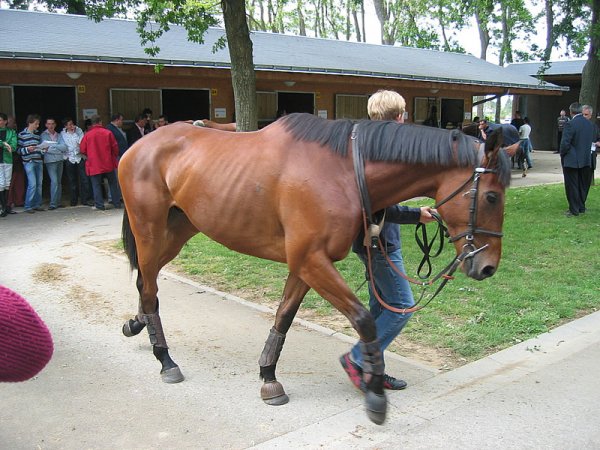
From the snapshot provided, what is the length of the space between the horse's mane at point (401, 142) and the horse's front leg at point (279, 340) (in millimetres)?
909

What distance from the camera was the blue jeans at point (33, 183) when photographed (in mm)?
11500

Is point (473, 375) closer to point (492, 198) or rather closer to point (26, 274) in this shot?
point (492, 198)

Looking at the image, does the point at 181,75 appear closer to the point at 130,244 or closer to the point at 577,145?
the point at 577,145

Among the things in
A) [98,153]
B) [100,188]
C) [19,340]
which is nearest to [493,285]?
[19,340]

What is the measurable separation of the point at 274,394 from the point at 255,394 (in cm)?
21

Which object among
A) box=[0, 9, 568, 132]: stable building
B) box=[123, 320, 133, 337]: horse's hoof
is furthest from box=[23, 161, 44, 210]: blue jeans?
box=[123, 320, 133, 337]: horse's hoof

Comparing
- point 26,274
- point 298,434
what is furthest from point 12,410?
point 26,274

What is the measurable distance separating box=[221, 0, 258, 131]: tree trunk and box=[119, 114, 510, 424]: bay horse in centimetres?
474

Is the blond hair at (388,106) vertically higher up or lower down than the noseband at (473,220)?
higher up

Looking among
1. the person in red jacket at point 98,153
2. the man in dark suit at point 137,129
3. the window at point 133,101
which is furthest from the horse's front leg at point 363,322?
the window at point 133,101

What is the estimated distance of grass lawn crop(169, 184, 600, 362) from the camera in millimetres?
5160

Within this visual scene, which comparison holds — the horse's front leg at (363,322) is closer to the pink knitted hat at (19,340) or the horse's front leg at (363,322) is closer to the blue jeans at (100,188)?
the pink knitted hat at (19,340)

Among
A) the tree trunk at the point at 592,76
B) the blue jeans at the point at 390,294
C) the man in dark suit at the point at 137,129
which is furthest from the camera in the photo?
the tree trunk at the point at 592,76

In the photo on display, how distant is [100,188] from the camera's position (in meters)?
12.1
